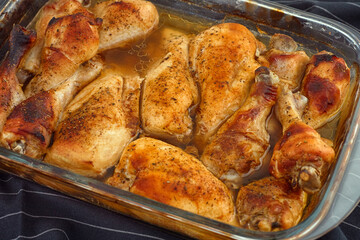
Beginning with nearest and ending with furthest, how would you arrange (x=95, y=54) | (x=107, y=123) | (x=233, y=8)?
(x=107, y=123)
(x=95, y=54)
(x=233, y=8)

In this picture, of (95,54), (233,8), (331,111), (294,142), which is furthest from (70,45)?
(331,111)

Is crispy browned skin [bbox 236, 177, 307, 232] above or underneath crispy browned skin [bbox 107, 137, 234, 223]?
underneath

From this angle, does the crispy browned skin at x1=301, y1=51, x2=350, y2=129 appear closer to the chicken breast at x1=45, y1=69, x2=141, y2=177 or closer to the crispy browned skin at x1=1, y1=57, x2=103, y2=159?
the chicken breast at x1=45, y1=69, x2=141, y2=177

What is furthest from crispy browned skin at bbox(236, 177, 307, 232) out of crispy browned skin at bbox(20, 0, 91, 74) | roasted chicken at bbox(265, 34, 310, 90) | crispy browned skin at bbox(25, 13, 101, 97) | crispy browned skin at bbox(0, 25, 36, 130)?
crispy browned skin at bbox(20, 0, 91, 74)

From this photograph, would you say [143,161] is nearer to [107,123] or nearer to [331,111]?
[107,123]

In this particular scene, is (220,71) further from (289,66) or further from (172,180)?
(172,180)
